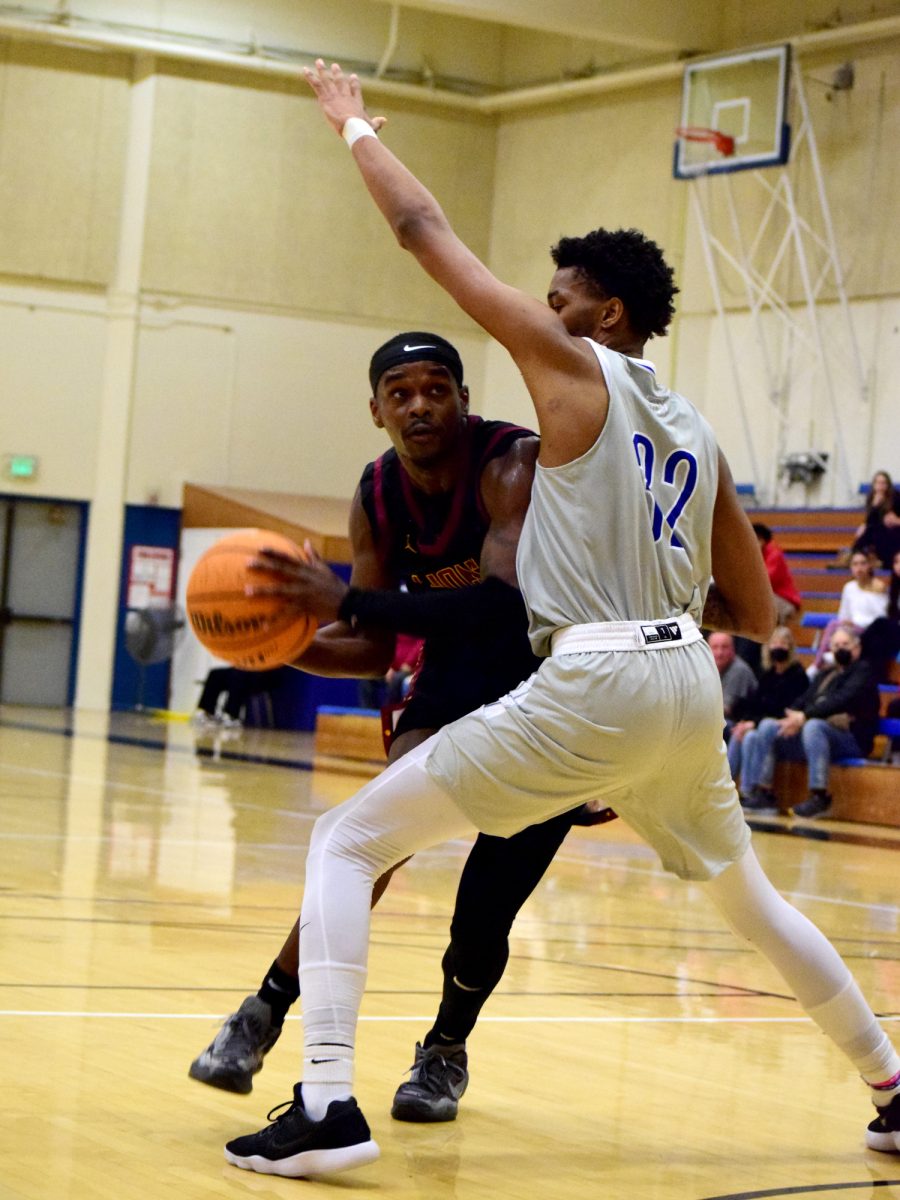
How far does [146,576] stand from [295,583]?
66.4 ft

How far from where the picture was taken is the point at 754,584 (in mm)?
3586

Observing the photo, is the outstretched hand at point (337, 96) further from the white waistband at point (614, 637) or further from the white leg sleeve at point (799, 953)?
the white leg sleeve at point (799, 953)

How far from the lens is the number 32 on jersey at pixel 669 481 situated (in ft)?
10.5

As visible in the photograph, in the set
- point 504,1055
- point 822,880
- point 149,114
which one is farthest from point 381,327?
point 504,1055

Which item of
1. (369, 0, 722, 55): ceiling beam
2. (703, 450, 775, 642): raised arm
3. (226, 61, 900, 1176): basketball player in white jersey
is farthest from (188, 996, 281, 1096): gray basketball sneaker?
(369, 0, 722, 55): ceiling beam

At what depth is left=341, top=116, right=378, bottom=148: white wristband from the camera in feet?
11.2

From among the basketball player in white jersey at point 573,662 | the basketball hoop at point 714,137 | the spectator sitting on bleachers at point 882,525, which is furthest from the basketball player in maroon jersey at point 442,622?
the basketball hoop at point 714,137

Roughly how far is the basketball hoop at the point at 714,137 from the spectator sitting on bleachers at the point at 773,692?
855 centimetres

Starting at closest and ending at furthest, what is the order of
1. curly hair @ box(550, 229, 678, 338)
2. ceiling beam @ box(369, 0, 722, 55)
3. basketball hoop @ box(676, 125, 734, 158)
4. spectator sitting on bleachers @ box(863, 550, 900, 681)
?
curly hair @ box(550, 229, 678, 338) → spectator sitting on bleachers @ box(863, 550, 900, 681) → basketball hoop @ box(676, 125, 734, 158) → ceiling beam @ box(369, 0, 722, 55)

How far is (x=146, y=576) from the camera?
911 inches

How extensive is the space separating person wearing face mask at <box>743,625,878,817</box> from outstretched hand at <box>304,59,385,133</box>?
32.5 feet

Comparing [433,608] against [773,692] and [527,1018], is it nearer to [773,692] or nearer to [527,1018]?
[527,1018]

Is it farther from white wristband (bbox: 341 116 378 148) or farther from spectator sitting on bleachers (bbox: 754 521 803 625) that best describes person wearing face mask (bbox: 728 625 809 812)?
white wristband (bbox: 341 116 378 148)

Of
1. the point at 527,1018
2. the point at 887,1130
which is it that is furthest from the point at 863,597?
the point at 887,1130
